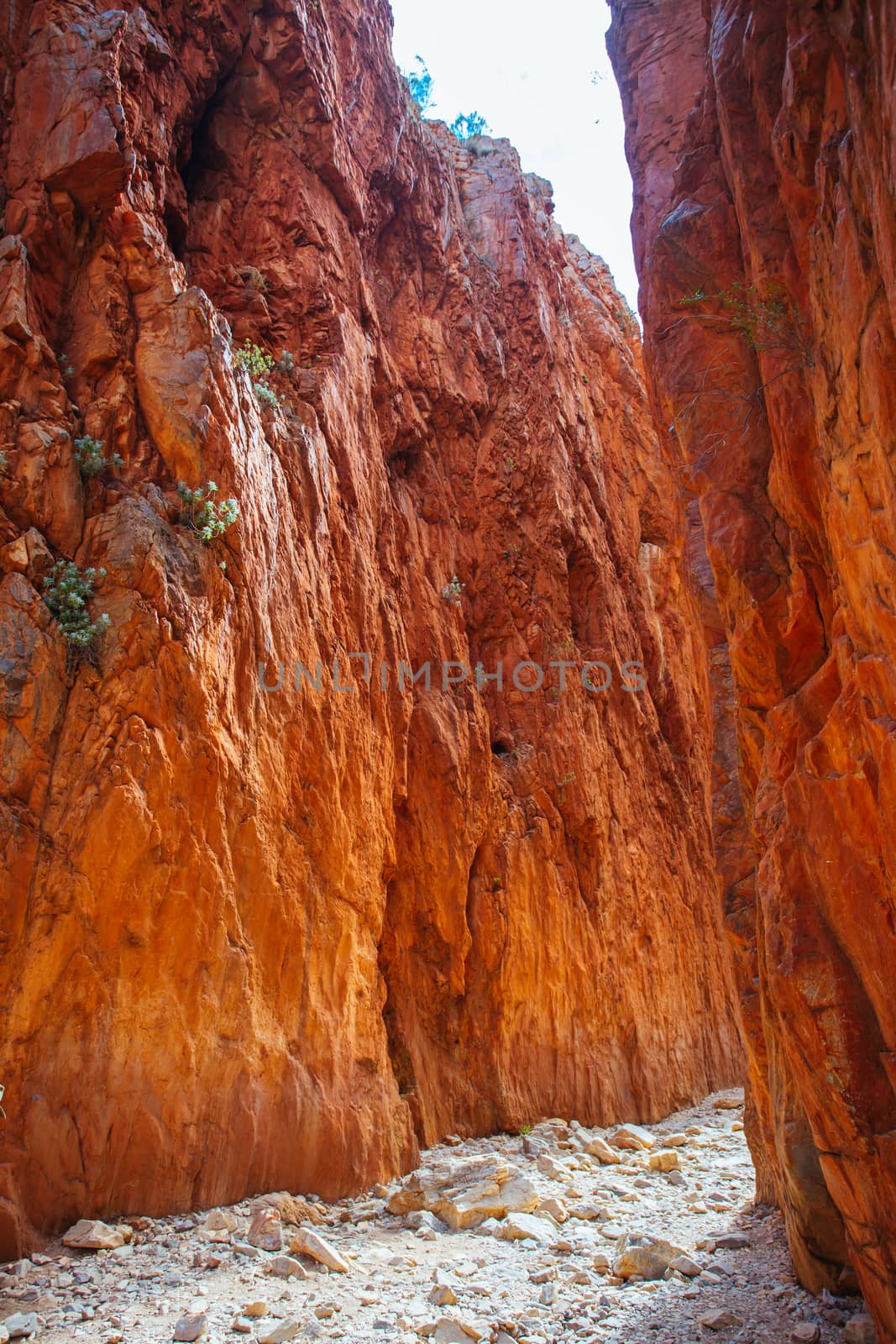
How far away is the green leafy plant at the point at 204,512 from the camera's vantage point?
825 cm

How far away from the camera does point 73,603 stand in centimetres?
737

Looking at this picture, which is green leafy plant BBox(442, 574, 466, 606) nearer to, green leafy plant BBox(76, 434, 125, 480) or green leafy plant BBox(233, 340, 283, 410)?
green leafy plant BBox(233, 340, 283, 410)

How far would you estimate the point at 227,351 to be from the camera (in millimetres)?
9195

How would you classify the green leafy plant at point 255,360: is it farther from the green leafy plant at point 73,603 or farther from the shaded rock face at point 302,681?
the green leafy plant at point 73,603

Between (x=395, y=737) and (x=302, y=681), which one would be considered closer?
(x=302, y=681)

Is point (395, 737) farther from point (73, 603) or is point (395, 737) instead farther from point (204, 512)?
point (73, 603)

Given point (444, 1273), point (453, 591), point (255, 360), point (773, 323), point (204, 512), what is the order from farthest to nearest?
point (453, 591) → point (255, 360) → point (204, 512) → point (444, 1273) → point (773, 323)

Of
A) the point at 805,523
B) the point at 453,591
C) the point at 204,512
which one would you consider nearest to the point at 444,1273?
the point at 805,523

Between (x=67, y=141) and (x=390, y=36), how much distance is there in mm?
9526

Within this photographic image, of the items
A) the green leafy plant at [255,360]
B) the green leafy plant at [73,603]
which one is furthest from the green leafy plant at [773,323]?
the green leafy plant at [255,360]

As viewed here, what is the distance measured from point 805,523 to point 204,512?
5.30 m

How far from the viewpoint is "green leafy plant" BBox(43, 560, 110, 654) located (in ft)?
23.9

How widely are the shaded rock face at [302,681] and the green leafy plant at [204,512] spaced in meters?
0.13

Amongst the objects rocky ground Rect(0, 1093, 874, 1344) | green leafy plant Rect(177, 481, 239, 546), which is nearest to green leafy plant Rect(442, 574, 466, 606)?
green leafy plant Rect(177, 481, 239, 546)
